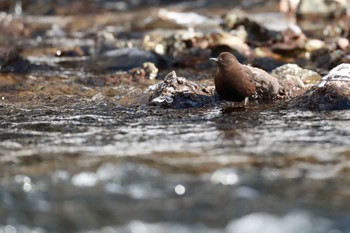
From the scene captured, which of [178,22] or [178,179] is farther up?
[178,22]

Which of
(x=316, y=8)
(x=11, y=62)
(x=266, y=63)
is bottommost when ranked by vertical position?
(x=266, y=63)

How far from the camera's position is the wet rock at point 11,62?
10.5m

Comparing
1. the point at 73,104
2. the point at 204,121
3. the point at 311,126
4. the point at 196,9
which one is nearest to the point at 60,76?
the point at 73,104

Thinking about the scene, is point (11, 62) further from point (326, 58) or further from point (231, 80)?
point (326, 58)

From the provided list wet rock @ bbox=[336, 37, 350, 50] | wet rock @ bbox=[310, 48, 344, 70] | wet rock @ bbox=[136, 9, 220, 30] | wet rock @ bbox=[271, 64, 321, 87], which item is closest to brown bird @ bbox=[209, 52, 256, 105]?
wet rock @ bbox=[271, 64, 321, 87]

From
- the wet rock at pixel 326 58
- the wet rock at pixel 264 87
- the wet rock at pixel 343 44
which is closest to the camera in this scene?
the wet rock at pixel 264 87

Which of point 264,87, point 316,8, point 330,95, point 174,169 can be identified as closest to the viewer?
point 174,169

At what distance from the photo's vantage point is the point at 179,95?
23.5 ft

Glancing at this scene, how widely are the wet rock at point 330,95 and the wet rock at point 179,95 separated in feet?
3.25

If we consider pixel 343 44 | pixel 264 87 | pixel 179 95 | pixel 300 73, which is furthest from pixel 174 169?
pixel 343 44

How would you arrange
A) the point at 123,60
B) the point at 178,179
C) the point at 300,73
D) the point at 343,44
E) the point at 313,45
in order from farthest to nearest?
the point at 313,45 → the point at 123,60 → the point at 343,44 → the point at 300,73 → the point at 178,179

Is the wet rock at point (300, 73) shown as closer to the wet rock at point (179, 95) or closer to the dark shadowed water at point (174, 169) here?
the wet rock at point (179, 95)

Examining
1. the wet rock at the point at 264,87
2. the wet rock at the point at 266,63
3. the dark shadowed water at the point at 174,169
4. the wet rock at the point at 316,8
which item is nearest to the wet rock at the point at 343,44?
the wet rock at the point at 266,63

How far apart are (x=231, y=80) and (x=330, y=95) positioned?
1.05 meters
